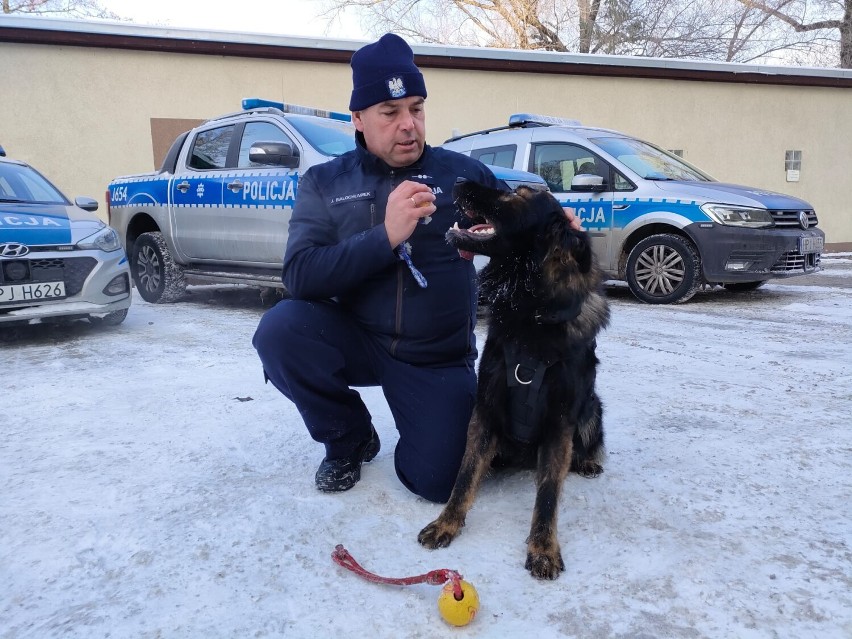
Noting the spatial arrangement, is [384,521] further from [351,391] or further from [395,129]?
[395,129]

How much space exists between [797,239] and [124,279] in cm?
664

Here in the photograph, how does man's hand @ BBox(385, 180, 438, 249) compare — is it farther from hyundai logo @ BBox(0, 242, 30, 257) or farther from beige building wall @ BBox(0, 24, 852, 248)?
beige building wall @ BBox(0, 24, 852, 248)

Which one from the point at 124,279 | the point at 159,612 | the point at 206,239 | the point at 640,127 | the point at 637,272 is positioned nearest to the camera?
the point at 159,612

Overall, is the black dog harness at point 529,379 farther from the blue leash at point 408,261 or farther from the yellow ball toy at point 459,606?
the yellow ball toy at point 459,606

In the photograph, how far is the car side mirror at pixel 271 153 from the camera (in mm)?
5062

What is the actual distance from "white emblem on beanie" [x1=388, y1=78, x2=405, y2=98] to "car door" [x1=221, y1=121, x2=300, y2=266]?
3342mm

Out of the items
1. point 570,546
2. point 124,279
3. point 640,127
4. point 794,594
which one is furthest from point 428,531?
point 640,127

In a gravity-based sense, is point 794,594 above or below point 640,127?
below

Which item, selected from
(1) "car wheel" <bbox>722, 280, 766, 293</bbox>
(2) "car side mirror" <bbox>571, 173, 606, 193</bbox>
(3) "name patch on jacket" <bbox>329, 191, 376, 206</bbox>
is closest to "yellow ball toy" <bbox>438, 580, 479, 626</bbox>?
(3) "name patch on jacket" <bbox>329, 191, 376, 206</bbox>

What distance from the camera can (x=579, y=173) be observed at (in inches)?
279

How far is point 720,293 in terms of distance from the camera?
7398 millimetres

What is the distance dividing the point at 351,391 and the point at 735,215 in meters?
5.34

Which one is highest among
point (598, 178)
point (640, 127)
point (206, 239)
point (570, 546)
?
point (640, 127)

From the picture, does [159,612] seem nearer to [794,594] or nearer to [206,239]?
[794,594]
